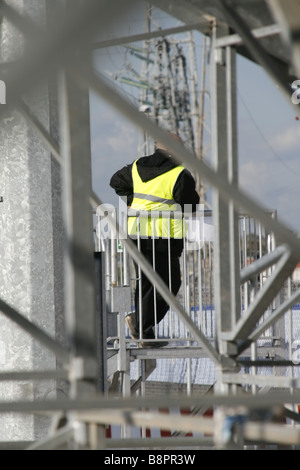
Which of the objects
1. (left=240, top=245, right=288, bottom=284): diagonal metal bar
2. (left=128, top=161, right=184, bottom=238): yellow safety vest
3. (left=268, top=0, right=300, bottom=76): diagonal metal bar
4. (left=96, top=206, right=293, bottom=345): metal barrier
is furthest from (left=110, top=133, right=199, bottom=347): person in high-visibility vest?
(left=268, top=0, right=300, bottom=76): diagonal metal bar

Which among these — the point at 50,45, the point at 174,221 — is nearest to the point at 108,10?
the point at 50,45

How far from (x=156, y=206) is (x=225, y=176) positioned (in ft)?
9.82

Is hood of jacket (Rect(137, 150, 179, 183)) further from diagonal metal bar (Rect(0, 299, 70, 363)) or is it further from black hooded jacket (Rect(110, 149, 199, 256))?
diagonal metal bar (Rect(0, 299, 70, 363))

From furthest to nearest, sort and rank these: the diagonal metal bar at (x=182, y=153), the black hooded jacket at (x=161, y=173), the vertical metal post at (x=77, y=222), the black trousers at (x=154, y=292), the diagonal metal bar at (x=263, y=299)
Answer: the black trousers at (x=154, y=292) < the black hooded jacket at (x=161, y=173) < the diagonal metal bar at (x=263, y=299) < the vertical metal post at (x=77, y=222) < the diagonal metal bar at (x=182, y=153)

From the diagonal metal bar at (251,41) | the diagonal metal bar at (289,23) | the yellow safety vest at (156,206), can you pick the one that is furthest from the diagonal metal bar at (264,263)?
the yellow safety vest at (156,206)

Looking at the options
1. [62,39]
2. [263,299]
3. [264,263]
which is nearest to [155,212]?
[264,263]

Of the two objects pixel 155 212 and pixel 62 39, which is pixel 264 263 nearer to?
pixel 62 39

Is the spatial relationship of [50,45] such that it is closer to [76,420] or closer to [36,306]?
[76,420]

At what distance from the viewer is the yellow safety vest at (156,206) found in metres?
6.61

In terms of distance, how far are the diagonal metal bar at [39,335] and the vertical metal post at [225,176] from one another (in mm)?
975

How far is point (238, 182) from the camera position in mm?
3768

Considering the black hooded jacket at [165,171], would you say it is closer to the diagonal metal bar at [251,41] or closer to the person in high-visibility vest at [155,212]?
the person in high-visibility vest at [155,212]

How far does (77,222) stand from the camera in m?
2.52

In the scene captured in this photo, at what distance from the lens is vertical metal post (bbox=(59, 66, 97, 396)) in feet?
8.16
